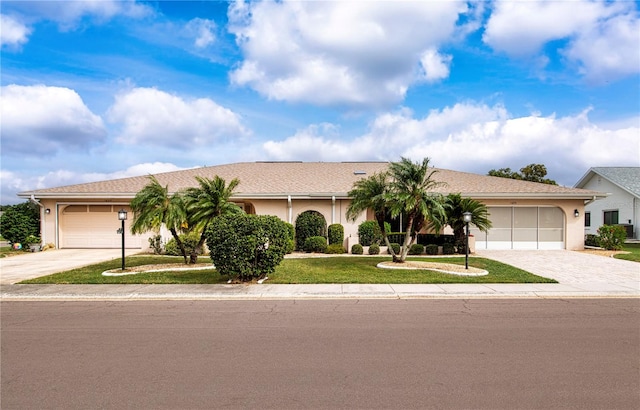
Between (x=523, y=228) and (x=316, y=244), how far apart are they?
1122 cm

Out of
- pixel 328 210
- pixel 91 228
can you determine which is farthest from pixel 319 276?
pixel 91 228

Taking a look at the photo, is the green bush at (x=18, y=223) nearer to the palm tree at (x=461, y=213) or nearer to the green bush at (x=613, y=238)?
the palm tree at (x=461, y=213)

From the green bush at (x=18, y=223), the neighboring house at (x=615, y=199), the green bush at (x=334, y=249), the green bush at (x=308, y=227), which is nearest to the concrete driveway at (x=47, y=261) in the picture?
the green bush at (x=18, y=223)

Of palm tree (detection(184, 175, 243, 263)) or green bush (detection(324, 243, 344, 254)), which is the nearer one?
palm tree (detection(184, 175, 243, 263))

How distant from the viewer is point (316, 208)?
21.6 metres

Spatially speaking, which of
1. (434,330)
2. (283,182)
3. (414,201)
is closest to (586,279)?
(414,201)

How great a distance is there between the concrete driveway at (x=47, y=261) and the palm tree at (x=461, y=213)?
49.4 feet

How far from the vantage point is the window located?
30.5m

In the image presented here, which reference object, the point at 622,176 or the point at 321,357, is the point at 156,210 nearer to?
the point at 321,357

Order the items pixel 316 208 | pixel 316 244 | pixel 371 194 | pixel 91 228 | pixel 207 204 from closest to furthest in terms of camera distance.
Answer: pixel 207 204 < pixel 371 194 < pixel 316 244 < pixel 316 208 < pixel 91 228

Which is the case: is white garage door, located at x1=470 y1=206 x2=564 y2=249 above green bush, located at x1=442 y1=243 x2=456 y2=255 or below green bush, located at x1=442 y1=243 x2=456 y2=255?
above

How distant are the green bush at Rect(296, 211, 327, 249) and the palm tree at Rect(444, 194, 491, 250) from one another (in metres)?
6.11

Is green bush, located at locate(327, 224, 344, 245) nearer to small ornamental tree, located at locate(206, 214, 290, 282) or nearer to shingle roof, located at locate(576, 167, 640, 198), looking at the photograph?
small ornamental tree, located at locate(206, 214, 290, 282)

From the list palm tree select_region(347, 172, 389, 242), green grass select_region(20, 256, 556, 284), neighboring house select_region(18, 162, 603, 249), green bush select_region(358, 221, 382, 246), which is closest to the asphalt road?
green grass select_region(20, 256, 556, 284)
